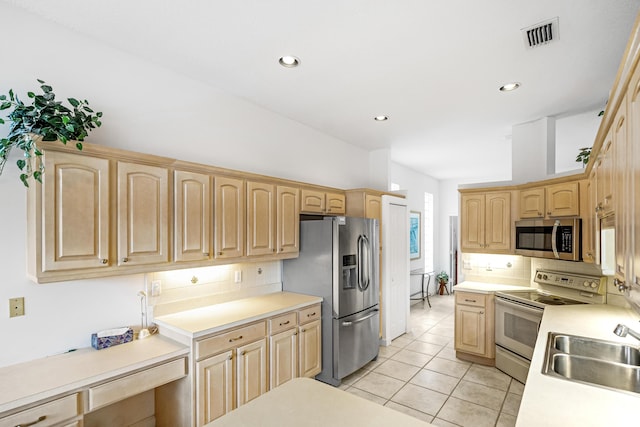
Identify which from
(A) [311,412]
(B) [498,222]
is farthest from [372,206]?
(A) [311,412]

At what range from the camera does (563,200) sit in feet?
10.9

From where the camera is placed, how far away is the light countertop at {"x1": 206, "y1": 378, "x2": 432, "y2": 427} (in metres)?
1.17

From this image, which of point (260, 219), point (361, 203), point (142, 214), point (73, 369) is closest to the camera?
point (73, 369)

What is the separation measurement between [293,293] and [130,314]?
1.62 meters

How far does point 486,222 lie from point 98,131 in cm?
419

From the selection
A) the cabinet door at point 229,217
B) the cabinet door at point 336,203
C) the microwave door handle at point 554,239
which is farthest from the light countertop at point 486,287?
the cabinet door at point 229,217

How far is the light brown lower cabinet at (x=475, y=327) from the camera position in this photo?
376 cm

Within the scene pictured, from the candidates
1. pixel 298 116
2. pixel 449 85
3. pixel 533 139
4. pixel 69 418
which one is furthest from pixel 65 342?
pixel 533 139

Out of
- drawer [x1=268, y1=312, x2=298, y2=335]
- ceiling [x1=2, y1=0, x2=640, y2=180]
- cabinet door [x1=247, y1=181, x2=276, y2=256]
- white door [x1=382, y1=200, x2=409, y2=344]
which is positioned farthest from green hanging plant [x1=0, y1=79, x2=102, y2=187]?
white door [x1=382, y1=200, x2=409, y2=344]

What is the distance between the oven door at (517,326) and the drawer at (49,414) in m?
3.73

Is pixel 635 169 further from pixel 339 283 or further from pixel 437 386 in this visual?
pixel 437 386

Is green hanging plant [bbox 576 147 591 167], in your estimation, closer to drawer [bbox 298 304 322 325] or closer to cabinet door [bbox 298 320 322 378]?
drawer [bbox 298 304 322 325]

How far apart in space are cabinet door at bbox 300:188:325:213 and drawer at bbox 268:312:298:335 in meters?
1.14

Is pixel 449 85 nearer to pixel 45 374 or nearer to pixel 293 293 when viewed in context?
pixel 293 293
